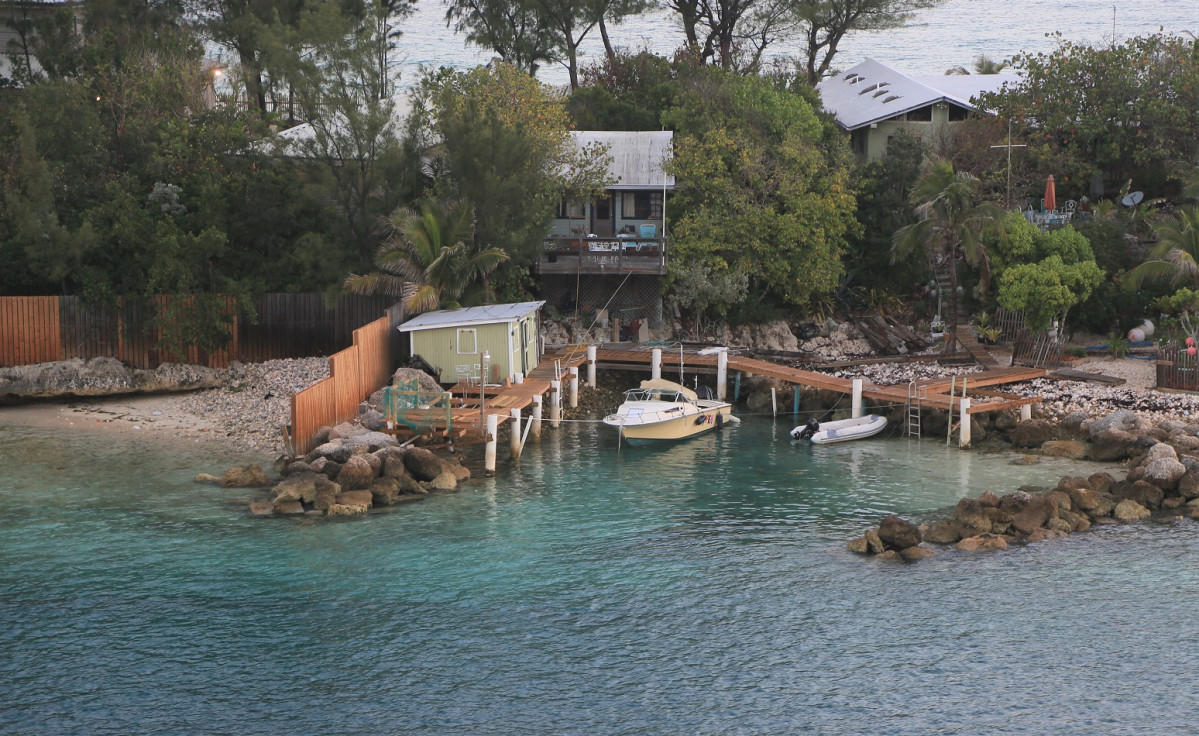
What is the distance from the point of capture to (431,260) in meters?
40.3

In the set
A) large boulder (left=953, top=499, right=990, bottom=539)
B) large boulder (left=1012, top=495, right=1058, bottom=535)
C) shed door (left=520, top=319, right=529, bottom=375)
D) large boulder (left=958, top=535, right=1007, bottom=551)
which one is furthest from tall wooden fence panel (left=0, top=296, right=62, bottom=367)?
large boulder (left=1012, top=495, right=1058, bottom=535)

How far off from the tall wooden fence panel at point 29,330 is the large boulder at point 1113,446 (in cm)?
3289

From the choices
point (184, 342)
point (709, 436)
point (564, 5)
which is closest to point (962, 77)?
point (564, 5)

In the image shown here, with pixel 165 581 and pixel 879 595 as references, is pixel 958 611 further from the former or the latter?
pixel 165 581

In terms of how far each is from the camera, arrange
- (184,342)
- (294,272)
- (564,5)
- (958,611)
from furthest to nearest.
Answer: (564,5) < (294,272) < (184,342) < (958,611)

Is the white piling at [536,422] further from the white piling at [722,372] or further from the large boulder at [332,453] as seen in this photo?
the white piling at [722,372]

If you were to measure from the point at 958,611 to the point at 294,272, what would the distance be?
2924cm

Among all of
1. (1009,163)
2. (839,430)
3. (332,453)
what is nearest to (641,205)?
(1009,163)

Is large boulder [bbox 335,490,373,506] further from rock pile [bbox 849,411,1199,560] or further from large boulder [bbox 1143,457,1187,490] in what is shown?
large boulder [bbox 1143,457,1187,490]

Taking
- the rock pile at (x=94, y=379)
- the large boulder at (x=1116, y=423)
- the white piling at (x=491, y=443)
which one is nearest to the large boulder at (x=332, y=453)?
the white piling at (x=491, y=443)

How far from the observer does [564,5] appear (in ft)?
212

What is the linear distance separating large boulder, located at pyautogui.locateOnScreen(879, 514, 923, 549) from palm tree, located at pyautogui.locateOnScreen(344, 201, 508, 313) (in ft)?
61.7

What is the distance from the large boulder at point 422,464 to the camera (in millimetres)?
30469

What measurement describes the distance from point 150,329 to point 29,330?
3870 millimetres
